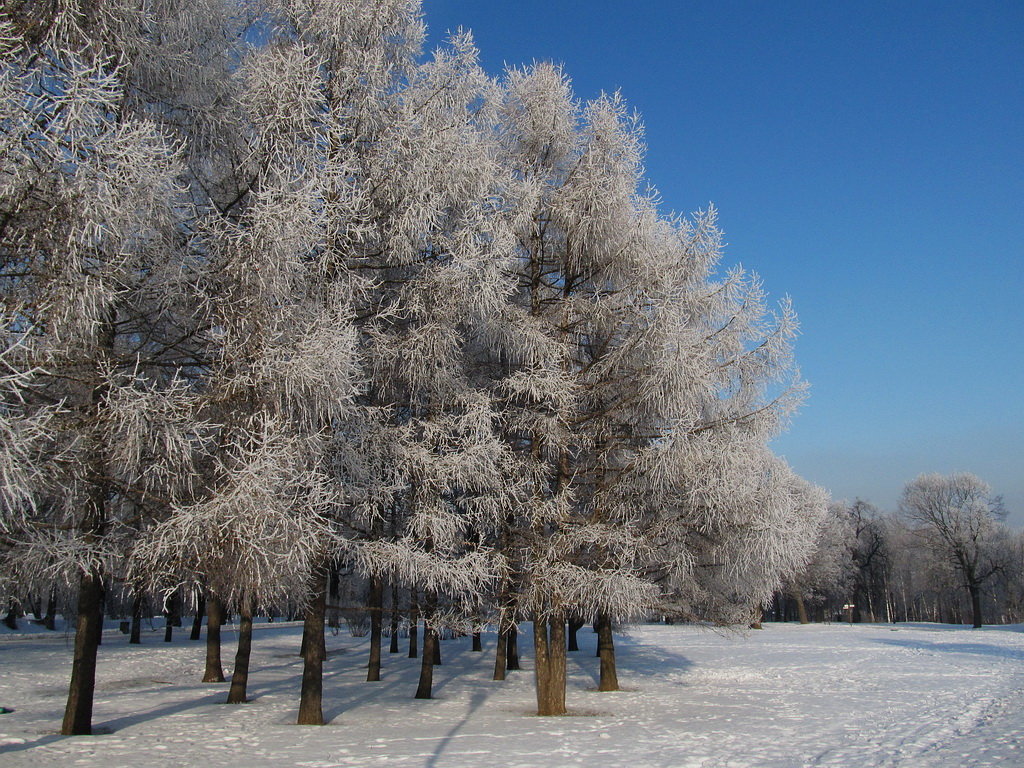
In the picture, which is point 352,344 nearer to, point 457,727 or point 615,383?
point 615,383

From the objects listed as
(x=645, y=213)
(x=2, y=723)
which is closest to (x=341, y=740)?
(x=2, y=723)

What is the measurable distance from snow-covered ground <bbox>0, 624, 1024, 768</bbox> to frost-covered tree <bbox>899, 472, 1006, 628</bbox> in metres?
28.2

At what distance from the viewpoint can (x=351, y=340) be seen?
8898 mm

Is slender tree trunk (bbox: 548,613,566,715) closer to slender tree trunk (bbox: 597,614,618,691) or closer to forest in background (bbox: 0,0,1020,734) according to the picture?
forest in background (bbox: 0,0,1020,734)

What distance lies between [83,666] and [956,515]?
5405 centimetres

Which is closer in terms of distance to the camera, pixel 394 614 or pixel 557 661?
pixel 557 661

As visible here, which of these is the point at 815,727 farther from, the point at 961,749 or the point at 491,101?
the point at 491,101

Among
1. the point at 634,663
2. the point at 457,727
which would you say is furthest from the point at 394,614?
the point at 634,663

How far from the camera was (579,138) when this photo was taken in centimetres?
1368

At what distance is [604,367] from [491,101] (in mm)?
5286

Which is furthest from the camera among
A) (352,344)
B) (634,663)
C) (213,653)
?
(634,663)

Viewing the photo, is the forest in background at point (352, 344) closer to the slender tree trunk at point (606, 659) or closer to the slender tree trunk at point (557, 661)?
the slender tree trunk at point (557, 661)

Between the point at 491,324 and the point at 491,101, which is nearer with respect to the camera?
the point at 491,324

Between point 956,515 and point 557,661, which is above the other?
point 956,515
